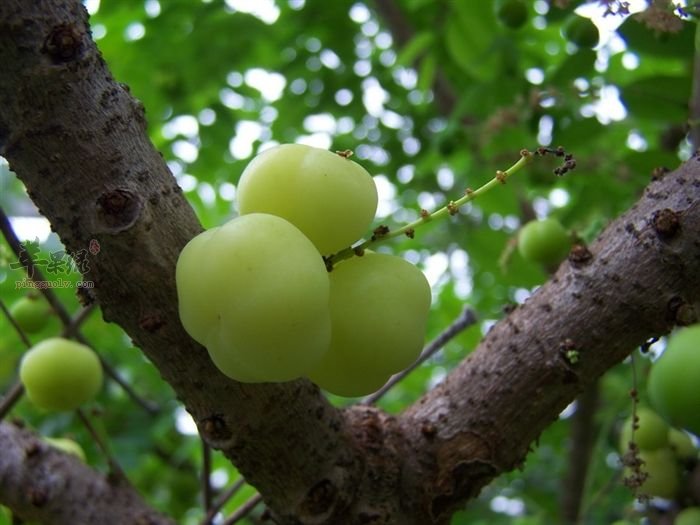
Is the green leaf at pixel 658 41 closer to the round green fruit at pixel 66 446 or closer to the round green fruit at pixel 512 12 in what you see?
the round green fruit at pixel 512 12

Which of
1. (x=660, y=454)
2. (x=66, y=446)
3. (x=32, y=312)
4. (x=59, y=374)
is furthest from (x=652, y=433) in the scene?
(x=32, y=312)

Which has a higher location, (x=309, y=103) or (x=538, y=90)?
(x=309, y=103)

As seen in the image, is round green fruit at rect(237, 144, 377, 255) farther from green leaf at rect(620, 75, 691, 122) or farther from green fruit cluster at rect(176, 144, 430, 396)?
green leaf at rect(620, 75, 691, 122)

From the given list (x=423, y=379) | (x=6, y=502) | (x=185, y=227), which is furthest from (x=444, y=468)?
(x=423, y=379)

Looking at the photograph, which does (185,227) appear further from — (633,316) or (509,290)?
(509,290)

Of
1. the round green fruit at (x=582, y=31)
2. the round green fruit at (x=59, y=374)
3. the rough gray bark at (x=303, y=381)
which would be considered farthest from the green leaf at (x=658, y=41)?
the round green fruit at (x=59, y=374)

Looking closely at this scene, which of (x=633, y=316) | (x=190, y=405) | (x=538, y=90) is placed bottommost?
(x=633, y=316)

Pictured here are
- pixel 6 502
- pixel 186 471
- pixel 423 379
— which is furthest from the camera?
pixel 186 471
